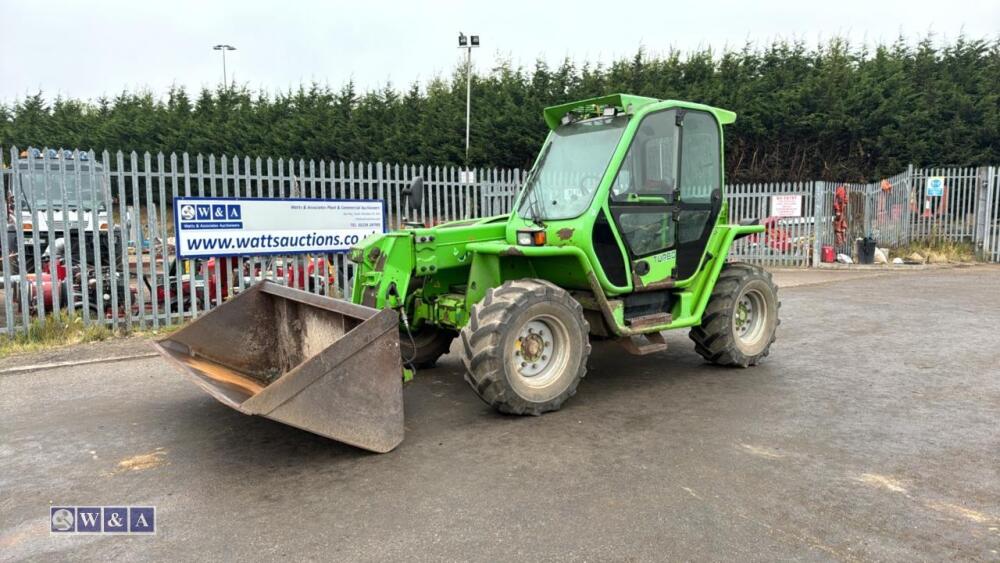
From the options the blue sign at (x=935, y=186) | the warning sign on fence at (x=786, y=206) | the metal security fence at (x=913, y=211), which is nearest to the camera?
the warning sign on fence at (x=786, y=206)

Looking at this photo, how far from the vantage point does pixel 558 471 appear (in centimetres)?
409

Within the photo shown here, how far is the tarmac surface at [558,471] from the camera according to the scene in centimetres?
327

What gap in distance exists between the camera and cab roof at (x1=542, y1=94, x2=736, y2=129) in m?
5.77

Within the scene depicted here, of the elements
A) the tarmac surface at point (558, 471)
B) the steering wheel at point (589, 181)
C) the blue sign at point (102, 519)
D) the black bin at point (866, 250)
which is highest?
the steering wheel at point (589, 181)

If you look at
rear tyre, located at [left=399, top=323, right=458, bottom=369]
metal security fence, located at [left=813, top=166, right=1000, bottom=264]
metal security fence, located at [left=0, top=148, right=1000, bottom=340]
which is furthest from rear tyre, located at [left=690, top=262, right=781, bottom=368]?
metal security fence, located at [left=813, top=166, right=1000, bottom=264]

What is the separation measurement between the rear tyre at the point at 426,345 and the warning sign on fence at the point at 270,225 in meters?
4.09

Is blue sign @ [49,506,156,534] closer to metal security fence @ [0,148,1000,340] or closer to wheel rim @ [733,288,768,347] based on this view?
metal security fence @ [0,148,1000,340]

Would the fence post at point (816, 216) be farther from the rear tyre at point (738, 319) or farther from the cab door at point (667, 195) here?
the cab door at point (667, 195)

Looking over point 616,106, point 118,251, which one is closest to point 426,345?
point 616,106

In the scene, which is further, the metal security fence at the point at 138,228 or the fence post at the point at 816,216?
the fence post at the point at 816,216

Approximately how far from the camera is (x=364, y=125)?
29.8 metres

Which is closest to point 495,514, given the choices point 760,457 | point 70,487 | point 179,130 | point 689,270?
point 760,457

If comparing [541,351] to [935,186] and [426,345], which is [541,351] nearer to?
[426,345]

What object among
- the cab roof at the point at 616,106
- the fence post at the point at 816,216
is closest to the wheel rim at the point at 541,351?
the cab roof at the point at 616,106
